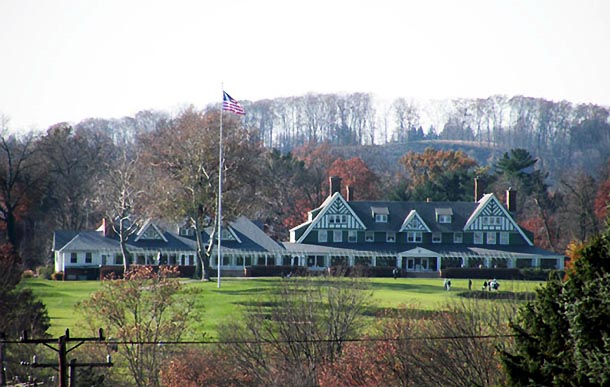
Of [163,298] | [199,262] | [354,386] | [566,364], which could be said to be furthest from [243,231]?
[566,364]

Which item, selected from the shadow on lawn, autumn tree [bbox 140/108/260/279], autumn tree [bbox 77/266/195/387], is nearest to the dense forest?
autumn tree [bbox 140/108/260/279]

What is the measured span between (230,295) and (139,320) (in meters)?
17.4

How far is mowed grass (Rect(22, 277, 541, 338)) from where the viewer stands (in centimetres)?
5238

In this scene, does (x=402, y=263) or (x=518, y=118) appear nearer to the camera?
(x=402, y=263)

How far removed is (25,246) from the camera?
88.8 metres

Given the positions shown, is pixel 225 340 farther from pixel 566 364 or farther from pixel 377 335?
pixel 566 364

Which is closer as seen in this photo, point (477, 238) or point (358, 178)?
point (477, 238)

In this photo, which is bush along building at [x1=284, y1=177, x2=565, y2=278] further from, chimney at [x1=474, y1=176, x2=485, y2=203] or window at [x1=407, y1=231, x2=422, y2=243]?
chimney at [x1=474, y1=176, x2=485, y2=203]

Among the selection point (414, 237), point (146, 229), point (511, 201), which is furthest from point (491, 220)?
point (146, 229)

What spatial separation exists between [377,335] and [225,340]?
5895mm

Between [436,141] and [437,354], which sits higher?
[436,141]

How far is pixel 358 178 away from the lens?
104m

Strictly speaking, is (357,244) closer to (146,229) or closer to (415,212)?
(415,212)

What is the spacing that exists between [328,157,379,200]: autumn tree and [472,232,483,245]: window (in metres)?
16.5
